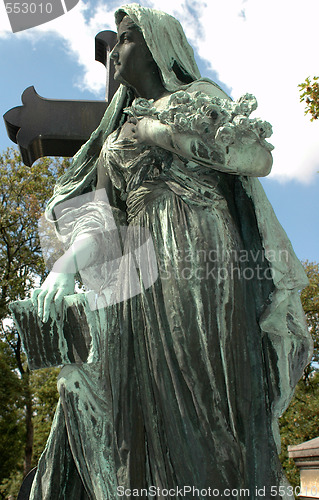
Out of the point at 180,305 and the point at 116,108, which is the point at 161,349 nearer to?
the point at 180,305

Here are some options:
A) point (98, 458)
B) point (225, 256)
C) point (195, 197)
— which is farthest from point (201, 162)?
point (98, 458)

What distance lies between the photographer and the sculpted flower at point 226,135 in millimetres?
2727

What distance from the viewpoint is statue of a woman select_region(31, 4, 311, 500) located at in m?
2.63

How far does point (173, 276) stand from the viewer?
2828 mm

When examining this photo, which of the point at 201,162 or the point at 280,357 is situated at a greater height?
the point at 201,162

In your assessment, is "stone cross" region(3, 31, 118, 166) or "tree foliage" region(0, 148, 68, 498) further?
"tree foliage" region(0, 148, 68, 498)

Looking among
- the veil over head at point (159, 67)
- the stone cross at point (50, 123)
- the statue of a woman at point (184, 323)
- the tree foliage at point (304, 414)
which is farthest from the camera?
the tree foliage at point (304, 414)

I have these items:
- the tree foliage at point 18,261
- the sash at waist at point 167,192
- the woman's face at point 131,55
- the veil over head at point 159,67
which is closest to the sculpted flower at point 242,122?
the sash at waist at point 167,192

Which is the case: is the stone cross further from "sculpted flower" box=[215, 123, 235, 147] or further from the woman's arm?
"sculpted flower" box=[215, 123, 235, 147]

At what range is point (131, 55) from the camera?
132 inches

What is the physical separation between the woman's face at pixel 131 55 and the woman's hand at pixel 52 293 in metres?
1.32

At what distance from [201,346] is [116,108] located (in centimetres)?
179

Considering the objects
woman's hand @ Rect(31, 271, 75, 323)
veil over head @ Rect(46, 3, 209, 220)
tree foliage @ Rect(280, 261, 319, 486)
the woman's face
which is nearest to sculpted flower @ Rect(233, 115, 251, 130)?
veil over head @ Rect(46, 3, 209, 220)

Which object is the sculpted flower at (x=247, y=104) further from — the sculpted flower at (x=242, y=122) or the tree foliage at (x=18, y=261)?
the tree foliage at (x=18, y=261)
